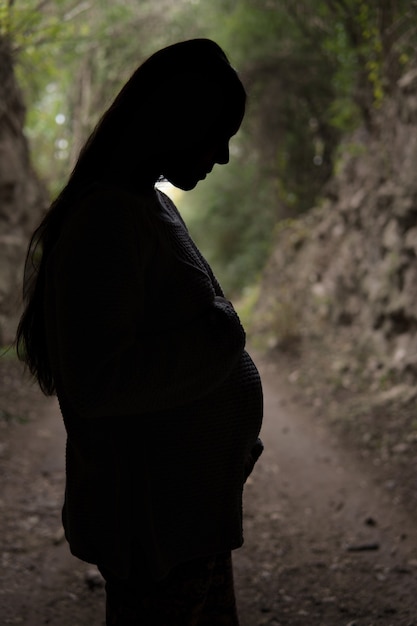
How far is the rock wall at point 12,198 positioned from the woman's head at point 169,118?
6.90 meters

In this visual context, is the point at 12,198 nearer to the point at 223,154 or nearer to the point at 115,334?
the point at 223,154

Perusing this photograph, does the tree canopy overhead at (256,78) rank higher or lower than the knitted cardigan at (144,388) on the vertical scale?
higher

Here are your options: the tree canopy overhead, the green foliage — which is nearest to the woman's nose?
the tree canopy overhead

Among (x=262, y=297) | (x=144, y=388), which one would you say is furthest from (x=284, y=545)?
(x=262, y=297)

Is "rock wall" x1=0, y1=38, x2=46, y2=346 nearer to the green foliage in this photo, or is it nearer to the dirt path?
the dirt path

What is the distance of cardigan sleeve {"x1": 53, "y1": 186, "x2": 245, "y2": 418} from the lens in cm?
120

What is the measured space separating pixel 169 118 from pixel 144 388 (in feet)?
1.85

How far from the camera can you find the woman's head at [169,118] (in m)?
1.28

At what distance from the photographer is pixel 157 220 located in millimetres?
1324

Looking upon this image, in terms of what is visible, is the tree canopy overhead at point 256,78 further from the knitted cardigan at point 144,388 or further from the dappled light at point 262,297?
the knitted cardigan at point 144,388

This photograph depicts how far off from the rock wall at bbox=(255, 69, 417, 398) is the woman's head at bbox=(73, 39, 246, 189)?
4.83 m

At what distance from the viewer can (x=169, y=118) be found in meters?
1.29

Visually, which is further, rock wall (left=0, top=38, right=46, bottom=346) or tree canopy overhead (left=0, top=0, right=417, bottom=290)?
tree canopy overhead (left=0, top=0, right=417, bottom=290)

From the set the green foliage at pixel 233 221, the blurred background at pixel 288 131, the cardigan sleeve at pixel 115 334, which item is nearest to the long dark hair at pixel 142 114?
the cardigan sleeve at pixel 115 334
